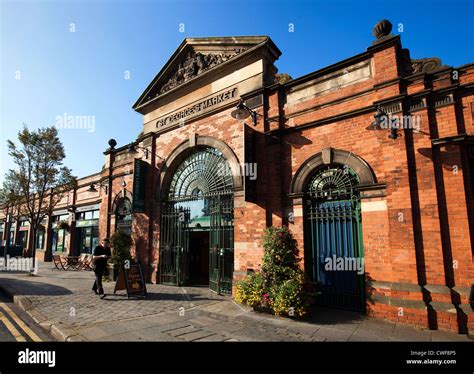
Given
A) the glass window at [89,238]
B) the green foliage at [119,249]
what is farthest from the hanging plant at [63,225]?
the green foliage at [119,249]

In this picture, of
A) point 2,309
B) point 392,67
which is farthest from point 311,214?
point 2,309

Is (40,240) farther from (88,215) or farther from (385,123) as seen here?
(385,123)

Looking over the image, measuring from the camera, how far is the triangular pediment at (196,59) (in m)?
9.87

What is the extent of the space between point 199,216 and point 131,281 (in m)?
3.44

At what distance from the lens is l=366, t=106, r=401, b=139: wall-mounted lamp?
20.5 ft

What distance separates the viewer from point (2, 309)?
7.05 m

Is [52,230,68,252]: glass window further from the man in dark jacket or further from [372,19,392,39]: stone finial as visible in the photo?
[372,19,392,39]: stone finial

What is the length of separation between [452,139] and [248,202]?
541 centimetres

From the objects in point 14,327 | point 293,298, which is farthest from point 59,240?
point 293,298

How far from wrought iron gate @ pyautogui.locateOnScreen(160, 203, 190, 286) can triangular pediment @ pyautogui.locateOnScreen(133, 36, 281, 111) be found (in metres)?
5.58

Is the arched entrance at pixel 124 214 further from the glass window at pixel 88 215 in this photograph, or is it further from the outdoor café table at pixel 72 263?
the glass window at pixel 88 215

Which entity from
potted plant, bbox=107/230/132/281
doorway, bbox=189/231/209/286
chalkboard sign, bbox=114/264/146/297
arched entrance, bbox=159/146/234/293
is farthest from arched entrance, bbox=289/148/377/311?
potted plant, bbox=107/230/132/281

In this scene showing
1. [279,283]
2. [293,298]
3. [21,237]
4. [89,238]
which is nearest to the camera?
[293,298]

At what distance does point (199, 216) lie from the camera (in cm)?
1092
